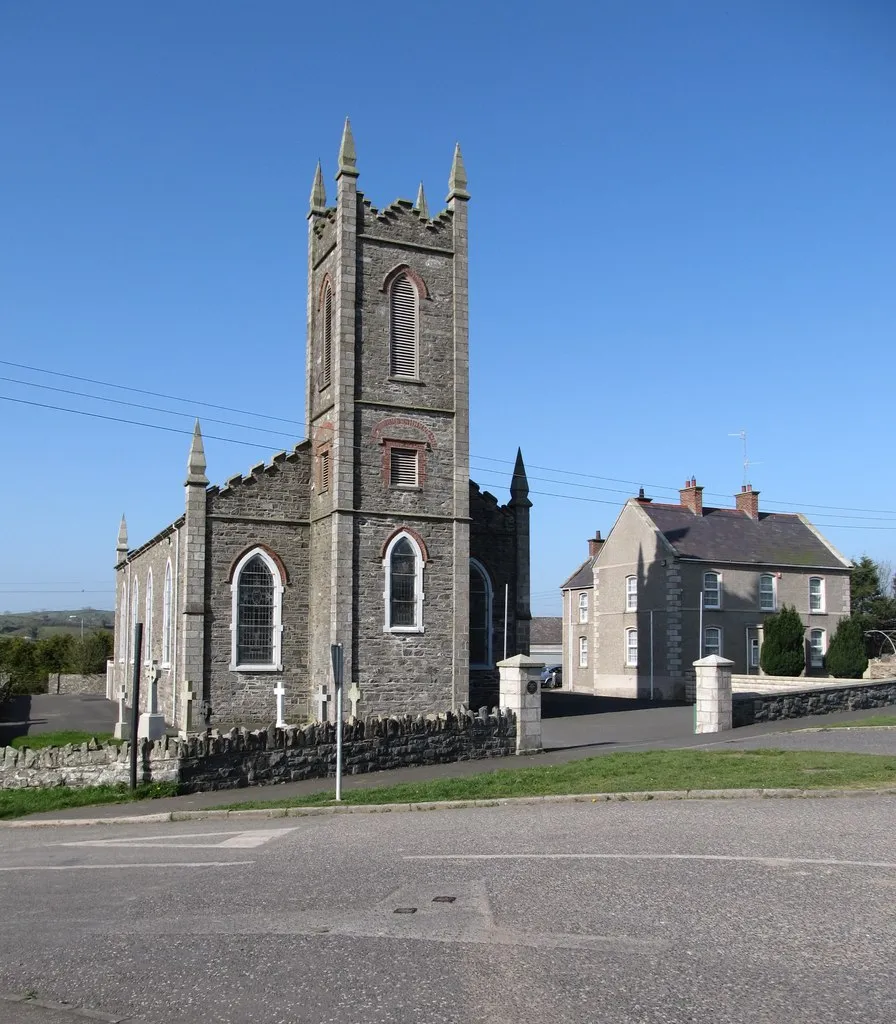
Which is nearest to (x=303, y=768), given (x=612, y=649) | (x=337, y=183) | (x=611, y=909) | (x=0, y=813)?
(x=0, y=813)

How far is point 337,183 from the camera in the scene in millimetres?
30344

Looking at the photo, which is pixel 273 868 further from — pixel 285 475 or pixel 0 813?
pixel 285 475

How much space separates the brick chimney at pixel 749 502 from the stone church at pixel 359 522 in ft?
72.9

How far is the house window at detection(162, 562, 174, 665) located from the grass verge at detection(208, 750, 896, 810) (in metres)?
16.6

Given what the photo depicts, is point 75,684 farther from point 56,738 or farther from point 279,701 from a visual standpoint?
point 279,701

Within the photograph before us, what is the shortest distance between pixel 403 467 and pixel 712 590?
2088cm

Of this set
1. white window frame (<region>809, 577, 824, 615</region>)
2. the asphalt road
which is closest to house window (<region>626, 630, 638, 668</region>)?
white window frame (<region>809, 577, 824, 615</region>)

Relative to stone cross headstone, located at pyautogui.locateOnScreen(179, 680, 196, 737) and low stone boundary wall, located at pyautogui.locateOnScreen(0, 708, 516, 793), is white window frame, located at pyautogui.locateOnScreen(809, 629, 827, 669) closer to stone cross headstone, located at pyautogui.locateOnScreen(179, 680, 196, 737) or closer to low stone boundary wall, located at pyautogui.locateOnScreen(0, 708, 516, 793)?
stone cross headstone, located at pyautogui.locateOnScreen(179, 680, 196, 737)

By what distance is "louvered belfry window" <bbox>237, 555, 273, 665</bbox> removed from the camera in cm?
2997

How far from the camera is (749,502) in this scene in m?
51.0

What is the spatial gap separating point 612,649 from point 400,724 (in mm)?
30735

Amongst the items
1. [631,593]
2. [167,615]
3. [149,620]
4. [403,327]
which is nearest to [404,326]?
[403,327]

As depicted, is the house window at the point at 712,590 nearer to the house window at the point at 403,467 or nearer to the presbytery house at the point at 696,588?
the presbytery house at the point at 696,588

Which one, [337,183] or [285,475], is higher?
[337,183]
